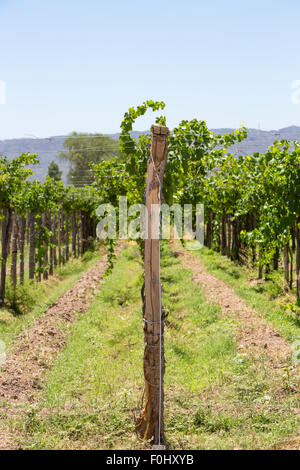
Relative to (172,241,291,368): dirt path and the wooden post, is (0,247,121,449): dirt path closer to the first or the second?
the wooden post

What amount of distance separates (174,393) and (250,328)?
248 centimetres

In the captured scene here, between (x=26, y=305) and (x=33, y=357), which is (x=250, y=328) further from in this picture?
(x=26, y=305)

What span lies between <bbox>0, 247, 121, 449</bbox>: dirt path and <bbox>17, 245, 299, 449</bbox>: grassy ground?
16 centimetres

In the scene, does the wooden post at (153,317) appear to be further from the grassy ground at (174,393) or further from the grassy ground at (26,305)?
the grassy ground at (26,305)

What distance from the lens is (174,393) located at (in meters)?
5.52

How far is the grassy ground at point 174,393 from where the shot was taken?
14.7ft

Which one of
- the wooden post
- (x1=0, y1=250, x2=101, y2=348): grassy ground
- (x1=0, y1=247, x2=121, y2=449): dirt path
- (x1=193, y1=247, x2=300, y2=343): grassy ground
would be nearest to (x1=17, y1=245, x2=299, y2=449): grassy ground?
(x1=0, y1=247, x2=121, y2=449): dirt path

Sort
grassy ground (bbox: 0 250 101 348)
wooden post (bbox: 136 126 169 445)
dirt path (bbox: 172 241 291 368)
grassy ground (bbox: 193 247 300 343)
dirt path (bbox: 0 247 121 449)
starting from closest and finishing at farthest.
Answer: wooden post (bbox: 136 126 169 445)
dirt path (bbox: 0 247 121 449)
dirt path (bbox: 172 241 291 368)
grassy ground (bbox: 193 247 300 343)
grassy ground (bbox: 0 250 101 348)

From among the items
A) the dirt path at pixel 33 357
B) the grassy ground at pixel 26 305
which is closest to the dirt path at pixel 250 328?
the dirt path at pixel 33 357

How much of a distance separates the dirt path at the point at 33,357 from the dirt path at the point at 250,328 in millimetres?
2966

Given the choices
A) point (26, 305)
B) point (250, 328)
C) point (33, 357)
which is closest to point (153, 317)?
point (33, 357)

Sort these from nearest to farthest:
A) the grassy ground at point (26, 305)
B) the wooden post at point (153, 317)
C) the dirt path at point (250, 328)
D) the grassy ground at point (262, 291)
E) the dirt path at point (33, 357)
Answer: the wooden post at point (153, 317) < the dirt path at point (33, 357) < the dirt path at point (250, 328) < the grassy ground at point (262, 291) < the grassy ground at point (26, 305)

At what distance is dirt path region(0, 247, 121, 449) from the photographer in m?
5.17
